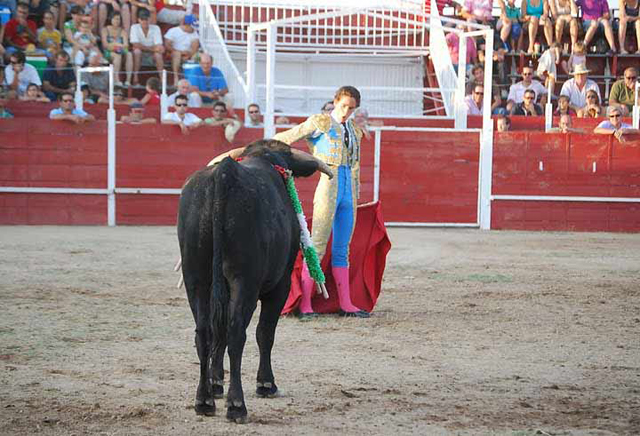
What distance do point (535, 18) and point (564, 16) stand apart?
55 centimetres

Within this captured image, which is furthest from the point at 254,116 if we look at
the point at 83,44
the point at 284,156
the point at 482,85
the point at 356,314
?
the point at 284,156

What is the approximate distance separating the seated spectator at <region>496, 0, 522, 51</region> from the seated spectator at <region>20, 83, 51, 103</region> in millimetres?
6660

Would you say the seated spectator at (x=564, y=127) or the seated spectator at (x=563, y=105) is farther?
the seated spectator at (x=563, y=105)

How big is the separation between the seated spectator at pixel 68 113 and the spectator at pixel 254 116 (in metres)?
1.83

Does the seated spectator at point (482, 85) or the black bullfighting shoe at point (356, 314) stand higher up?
the seated spectator at point (482, 85)

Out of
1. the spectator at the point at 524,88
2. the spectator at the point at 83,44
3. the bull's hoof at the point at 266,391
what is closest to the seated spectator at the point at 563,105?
the spectator at the point at 524,88

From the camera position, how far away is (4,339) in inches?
205

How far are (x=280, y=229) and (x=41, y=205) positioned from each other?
929 cm

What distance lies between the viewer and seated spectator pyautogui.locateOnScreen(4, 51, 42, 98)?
1270 cm

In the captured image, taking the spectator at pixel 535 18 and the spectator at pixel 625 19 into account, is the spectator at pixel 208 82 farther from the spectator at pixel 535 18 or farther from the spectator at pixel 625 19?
the spectator at pixel 625 19

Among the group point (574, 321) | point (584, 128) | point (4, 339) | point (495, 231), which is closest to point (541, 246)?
point (495, 231)

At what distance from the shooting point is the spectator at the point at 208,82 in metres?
13.9

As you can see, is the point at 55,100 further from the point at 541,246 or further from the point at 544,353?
the point at 544,353

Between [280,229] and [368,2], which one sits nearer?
[280,229]
